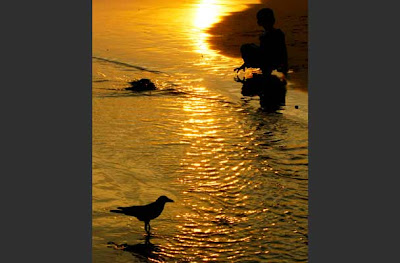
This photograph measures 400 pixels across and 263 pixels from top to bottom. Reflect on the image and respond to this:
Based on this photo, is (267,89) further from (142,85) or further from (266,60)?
(142,85)

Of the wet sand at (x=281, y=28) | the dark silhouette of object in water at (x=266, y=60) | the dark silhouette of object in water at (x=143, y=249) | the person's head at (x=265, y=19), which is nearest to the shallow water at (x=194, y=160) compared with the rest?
the dark silhouette of object in water at (x=143, y=249)

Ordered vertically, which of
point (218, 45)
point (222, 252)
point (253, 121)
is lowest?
point (222, 252)

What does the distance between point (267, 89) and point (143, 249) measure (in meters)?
4.90

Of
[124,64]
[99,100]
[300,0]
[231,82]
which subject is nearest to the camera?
[99,100]

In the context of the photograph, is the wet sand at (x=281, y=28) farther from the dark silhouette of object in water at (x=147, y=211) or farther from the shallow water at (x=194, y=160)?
the dark silhouette of object in water at (x=147, y=211)

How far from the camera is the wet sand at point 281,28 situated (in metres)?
12.7

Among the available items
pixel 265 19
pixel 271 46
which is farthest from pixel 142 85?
pixel 265 19

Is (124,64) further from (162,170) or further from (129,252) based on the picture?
(129,252)

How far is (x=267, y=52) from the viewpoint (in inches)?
468

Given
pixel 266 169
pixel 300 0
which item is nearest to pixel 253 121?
pixel 266 169

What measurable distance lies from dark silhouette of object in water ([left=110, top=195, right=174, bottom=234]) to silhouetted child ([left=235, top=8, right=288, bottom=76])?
5.12m

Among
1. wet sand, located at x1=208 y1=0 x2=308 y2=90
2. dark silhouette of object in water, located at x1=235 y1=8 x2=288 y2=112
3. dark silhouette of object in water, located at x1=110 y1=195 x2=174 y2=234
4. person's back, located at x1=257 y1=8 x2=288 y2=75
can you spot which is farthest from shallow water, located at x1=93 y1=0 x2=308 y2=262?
person's back, located at x1=257 y1=8 x2=288 y2=75

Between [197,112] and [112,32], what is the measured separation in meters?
4.67

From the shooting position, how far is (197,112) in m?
10.3
